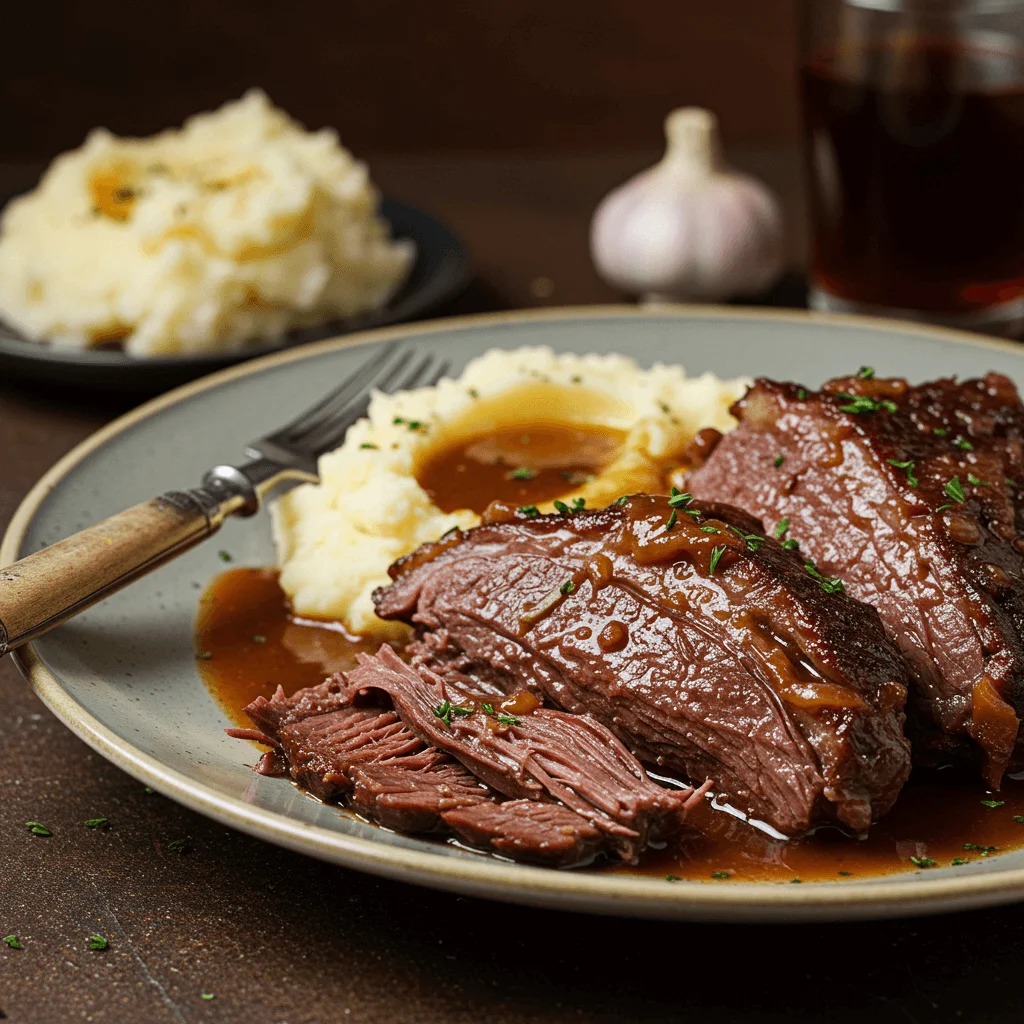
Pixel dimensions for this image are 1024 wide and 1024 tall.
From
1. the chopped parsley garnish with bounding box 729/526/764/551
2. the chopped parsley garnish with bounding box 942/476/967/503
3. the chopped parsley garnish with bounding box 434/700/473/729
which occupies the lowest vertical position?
the chopped parsley garnish with bounding box 434/700/473/729

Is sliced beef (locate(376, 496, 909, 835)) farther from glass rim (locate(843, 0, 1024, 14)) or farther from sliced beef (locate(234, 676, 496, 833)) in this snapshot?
glass rim (locate(843, 0, 1024, 14))

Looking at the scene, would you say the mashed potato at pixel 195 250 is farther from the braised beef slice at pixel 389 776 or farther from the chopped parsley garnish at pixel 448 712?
the chopped parsley garnish at pixel 448 712

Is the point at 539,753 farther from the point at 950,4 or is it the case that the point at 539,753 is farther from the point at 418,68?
the point at 418,68

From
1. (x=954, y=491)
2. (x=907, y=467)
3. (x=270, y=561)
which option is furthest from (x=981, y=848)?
(x=270, y=561)

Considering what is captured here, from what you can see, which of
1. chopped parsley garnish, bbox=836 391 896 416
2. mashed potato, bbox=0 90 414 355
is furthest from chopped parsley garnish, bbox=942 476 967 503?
mashed potato, bbox=0 90 414 355

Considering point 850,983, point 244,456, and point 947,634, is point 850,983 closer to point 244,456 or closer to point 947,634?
point 947,634

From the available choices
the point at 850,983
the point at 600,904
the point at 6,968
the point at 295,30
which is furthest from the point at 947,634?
the point at 295,30
